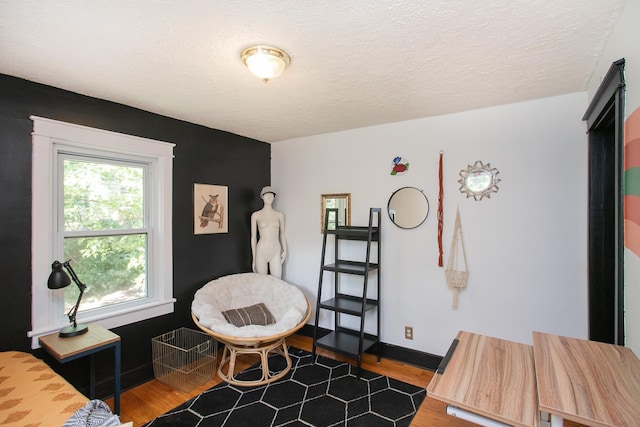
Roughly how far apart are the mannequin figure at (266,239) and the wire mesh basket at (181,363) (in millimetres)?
923

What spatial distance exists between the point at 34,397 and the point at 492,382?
1949 mm

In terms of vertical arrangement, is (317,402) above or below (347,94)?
below

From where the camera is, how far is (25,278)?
6.66ft

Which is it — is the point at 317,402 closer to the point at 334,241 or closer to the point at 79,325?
the point at 334,241

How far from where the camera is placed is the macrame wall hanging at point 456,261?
104 inches

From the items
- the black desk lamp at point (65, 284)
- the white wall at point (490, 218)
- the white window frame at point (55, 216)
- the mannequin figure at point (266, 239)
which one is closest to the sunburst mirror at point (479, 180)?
the white wall at point (490, 218)

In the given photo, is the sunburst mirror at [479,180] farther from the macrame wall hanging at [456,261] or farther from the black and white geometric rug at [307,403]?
the black and white geometric rug at [307,403]

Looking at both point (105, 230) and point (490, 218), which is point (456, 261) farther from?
A: point (105, 230)

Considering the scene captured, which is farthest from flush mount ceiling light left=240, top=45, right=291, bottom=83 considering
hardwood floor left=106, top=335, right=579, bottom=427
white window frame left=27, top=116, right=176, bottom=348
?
hardwood floor left=106, top=335, right=579, bottom=427

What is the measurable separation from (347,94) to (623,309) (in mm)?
1903

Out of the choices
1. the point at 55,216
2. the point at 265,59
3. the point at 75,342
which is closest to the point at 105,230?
the point at 55,216

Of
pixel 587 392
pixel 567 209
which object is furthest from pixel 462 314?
pixel 587 392

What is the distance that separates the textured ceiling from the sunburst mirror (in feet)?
1.64

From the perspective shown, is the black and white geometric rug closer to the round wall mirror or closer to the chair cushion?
the chair cushion
